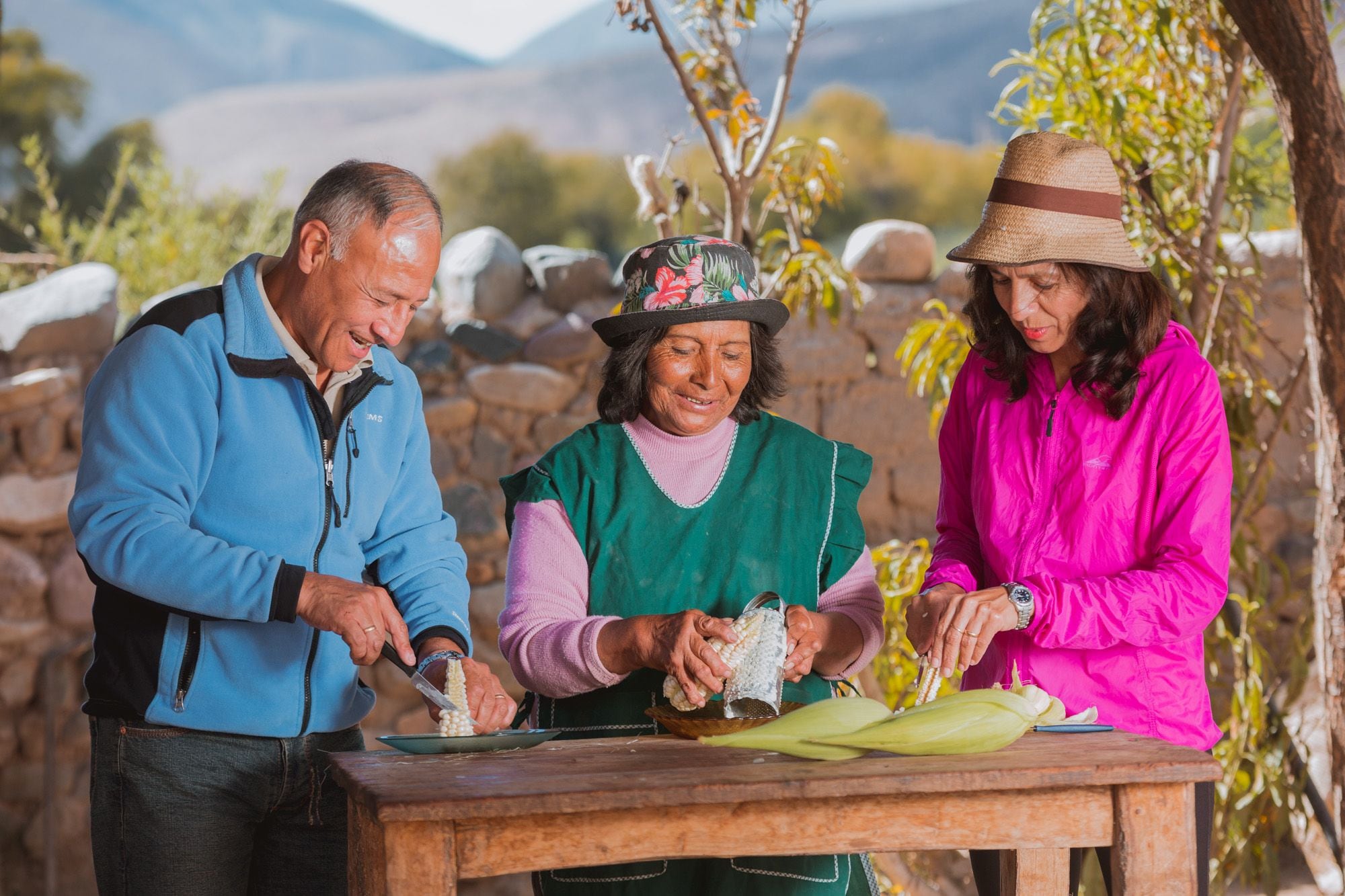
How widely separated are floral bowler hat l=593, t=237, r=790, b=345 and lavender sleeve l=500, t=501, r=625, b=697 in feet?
1.06

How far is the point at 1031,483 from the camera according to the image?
89.4 inches

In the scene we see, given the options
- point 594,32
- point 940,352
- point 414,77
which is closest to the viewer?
point 940,352

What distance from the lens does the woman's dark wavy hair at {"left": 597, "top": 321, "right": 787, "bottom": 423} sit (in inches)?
86.0

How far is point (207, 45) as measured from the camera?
14414mm

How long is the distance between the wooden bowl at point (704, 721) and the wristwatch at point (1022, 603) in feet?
1.16

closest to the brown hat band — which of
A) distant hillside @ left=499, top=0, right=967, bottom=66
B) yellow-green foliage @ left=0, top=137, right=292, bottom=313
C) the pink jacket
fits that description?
the pink jacket

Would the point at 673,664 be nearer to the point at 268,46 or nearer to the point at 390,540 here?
the point at 390,540

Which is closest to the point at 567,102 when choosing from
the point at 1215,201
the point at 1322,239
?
the point at 1215,201

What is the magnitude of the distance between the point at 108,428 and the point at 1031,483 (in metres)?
1.43

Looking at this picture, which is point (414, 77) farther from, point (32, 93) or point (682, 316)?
point (682, 316)

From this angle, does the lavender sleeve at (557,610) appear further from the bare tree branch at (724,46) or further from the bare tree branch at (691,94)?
the bare tree branch at (724,46)

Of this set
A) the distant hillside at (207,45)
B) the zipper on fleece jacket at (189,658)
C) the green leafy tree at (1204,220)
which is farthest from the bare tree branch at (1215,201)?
the distant hillside at (207,45)

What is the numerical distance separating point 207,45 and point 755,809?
47.5 ft

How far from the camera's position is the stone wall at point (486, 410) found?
4684 mm
